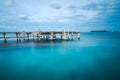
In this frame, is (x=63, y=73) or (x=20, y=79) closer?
(x=20, y=79)

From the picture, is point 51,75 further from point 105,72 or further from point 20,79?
point 105,72

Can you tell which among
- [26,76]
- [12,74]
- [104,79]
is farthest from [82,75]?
[12,74]

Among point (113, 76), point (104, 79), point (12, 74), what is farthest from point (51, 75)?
point (113, 76)

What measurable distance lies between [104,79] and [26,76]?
18.9ft

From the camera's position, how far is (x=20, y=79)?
32.3 ft

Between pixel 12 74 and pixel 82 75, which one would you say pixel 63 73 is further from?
pixel 12 74

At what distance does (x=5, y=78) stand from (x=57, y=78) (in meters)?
3.87

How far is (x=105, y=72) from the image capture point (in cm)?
1112

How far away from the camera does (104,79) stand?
9570 mm

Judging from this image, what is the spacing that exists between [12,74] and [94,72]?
6695mm

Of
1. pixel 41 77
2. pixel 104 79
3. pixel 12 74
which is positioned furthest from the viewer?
pixel 12 74

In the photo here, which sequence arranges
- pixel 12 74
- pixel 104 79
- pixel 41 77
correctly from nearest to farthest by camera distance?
pixel 104 79, pixel 41 77, pixel 12 74

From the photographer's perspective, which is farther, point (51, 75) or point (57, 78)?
point (51, 75)

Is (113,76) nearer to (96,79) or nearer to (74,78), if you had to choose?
(96,79)
